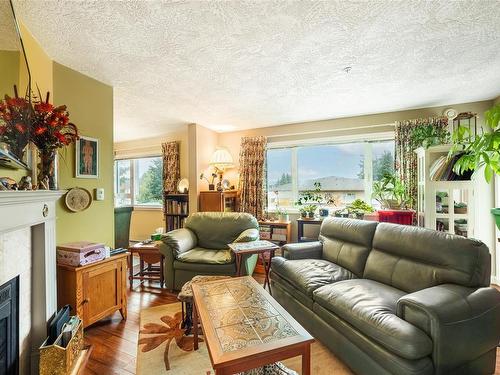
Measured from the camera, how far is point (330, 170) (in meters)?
4.30

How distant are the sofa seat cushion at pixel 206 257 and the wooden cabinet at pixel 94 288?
2.29 feet

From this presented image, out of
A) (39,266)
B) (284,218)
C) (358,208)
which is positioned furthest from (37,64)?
(358,208)

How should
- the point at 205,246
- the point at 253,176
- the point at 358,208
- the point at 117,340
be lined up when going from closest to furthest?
the point at 117,340
the point at 205,246
the point at 358,208
the point at 253,176

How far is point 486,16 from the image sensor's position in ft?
5.21

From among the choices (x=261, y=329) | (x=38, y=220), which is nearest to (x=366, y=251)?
(x=261, y=329)

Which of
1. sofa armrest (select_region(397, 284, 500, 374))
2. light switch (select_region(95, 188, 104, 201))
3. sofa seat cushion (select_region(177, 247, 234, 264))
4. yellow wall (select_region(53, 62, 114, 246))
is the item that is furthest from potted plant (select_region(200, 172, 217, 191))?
sofa armrest (select_region(397, 284, 500, 374))

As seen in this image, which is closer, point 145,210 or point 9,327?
point 9,327

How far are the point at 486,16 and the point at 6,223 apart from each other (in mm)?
3018

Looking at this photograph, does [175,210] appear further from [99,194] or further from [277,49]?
[277,49]

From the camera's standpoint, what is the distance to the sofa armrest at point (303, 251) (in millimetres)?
2756

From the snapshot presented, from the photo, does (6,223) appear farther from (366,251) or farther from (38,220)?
(366,251)

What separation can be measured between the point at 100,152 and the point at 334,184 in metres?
3.46

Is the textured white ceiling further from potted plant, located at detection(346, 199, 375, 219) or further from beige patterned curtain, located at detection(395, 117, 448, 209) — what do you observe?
potted plant, located at detection(346, 199, 375, 219)

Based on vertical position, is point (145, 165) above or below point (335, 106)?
below
